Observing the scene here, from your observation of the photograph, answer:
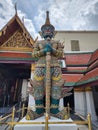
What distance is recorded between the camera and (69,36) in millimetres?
12961

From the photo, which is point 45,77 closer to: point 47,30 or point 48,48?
point 48,48

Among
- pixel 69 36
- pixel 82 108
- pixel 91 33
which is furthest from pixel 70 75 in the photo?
pixel 91 33

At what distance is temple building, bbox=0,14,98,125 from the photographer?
5531 millimetres

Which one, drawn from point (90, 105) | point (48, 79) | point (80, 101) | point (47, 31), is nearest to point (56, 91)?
point (48, 79)

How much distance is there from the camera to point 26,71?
27.4ft

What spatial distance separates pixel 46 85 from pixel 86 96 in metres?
3.93

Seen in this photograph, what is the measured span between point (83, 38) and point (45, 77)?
11.7m

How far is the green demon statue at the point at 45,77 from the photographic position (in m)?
2.54

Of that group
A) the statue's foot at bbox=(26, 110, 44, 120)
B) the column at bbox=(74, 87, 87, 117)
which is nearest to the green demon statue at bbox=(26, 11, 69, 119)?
the statue's foot at bbox=(26, 110, 44, 120)

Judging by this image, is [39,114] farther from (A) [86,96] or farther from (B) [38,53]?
(A) [86,96]

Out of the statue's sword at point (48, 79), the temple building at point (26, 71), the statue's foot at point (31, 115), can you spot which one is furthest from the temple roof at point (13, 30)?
the statue's foot at point (31, 115)

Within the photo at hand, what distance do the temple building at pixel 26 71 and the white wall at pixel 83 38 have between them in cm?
364

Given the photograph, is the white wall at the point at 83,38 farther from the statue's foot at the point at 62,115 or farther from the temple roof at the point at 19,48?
the statue's foot at the point at 62,115

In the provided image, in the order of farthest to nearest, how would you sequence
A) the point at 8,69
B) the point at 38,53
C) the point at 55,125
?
the point at 8,69
the point at 38,53
the point at 55,125
